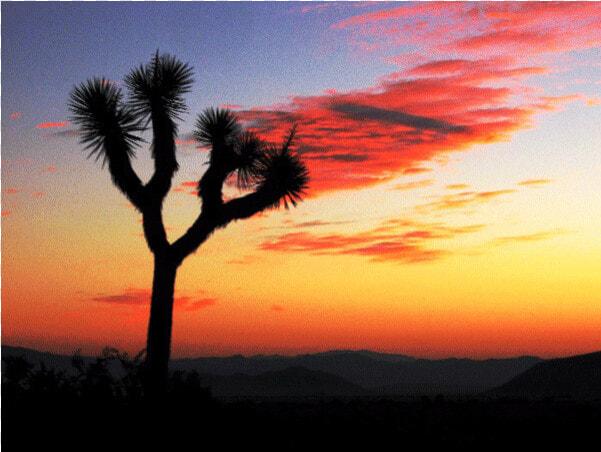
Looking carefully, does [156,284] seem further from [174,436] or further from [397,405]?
[397,405]

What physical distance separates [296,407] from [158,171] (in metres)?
6.00

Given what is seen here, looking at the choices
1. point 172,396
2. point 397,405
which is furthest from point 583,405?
point 172,396

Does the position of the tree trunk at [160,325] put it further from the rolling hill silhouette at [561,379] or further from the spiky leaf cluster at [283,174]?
the rolling hill silhouette at [561,379]

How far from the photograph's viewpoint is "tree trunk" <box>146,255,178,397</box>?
50.5ft

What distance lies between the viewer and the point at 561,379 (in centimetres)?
4291

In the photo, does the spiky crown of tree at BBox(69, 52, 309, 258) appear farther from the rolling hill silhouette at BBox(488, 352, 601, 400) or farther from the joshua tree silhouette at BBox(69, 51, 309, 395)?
the rolling hill silhouette at BBox(488, 352, 601, 400)

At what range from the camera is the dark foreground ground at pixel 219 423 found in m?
12.1

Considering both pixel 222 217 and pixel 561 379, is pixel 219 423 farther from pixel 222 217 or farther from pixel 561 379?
pixel 561 379

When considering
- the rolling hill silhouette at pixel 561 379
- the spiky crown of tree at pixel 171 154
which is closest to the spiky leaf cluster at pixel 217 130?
the spiky crown of tree at pixel 171 154

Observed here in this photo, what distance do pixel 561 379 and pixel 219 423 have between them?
3466 centimetres

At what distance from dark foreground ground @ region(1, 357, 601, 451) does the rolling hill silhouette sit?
83.2 feet

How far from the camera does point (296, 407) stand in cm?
1538

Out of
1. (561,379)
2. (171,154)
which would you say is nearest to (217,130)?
(171,154)

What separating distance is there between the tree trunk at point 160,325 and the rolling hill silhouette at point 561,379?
86.1ft
